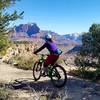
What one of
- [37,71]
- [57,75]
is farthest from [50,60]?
[37,71]

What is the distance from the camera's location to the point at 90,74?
18.5 m

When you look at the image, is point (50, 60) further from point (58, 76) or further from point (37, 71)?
point (37, 71)

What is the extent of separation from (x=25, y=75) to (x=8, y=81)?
2.18 meters

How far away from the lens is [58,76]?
1363 centimetres

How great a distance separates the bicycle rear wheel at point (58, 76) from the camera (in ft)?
44.2

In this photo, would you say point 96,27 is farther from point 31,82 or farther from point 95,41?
point 31,82

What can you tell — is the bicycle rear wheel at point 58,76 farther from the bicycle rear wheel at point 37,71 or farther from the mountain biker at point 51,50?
the bicycle rear wheel at point 37,71

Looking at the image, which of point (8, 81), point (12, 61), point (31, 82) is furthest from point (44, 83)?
point (12, 61)

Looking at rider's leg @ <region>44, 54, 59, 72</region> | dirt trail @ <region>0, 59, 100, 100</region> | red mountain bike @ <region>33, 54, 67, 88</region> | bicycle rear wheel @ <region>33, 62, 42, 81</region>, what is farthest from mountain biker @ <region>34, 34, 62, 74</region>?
bicycle rear wheel @ <region>33, 62, 42, 81</region>

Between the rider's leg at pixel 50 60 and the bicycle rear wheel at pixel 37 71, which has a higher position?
the rider's leg at pixel 50 60

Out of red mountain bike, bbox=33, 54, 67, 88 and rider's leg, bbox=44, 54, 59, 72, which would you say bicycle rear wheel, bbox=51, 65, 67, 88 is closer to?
red mountain bike, bbox=33, 54, 67, 88

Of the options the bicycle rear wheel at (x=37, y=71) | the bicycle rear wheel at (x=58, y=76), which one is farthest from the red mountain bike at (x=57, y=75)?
the bicycle rear wheel at (x=37, y=71)

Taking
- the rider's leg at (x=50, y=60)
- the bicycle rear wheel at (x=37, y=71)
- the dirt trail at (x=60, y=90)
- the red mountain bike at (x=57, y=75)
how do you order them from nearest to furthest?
the dirt trail at (x=60, y=90) → the red mountain bike at (x=57, y=75) → the rider's leg at (x=50, y=60) → the bicycle rear wheel at (x=37, y=71)

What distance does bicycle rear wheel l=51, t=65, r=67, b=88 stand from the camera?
13484 millimetres
